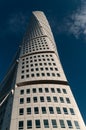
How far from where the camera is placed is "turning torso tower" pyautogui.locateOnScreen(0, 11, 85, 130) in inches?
1331

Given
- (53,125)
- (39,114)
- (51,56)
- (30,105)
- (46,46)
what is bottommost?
(53,125)

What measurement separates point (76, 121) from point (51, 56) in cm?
2417

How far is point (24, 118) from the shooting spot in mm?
34656

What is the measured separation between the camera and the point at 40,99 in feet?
128

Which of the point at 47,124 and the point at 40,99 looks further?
the point at 40,99

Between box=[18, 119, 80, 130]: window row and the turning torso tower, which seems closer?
box=[18, 119, 80, 130]: window row

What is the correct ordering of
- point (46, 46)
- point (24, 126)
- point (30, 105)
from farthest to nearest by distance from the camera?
point (46, 46) < point (30, 105) < point (24, 126)

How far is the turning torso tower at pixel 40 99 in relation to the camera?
111 feet

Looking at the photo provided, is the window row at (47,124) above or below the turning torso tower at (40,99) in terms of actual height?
below

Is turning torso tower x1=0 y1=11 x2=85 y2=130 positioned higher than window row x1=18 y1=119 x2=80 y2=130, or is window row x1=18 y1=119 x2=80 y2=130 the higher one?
turning torso tower x1=0 y1=11 x2=85 y2=130

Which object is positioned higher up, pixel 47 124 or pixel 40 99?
pixel 40 99

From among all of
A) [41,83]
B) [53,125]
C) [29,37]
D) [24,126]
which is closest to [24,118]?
[24,126]

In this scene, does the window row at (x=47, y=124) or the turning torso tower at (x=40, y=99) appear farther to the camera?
the turning torso tower at (x=40, y=99)

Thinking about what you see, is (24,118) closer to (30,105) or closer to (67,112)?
(30,105)
